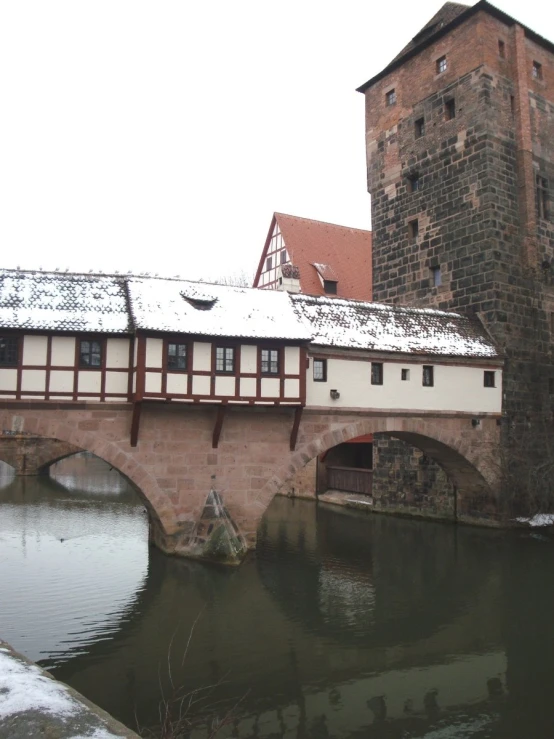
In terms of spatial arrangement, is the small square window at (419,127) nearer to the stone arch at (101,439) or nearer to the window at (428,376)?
the window at (428,376)

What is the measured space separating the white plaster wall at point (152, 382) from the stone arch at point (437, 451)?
3422mm

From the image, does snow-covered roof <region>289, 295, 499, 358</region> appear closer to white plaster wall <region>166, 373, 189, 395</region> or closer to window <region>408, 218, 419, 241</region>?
white plaster wall <region>166, 373, 189, 395</region>

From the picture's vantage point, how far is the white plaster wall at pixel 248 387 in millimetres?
14781

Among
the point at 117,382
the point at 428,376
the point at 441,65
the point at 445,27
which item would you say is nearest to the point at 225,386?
the point at 117,382

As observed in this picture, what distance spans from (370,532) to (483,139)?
38.9ft

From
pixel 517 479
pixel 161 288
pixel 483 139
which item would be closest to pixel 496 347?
pixel 517 479

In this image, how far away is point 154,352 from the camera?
1401 cm

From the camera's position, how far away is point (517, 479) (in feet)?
63.5

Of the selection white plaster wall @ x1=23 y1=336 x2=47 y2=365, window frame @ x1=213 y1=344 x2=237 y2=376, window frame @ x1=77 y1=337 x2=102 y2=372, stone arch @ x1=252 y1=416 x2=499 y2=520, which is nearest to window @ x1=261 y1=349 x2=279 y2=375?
window frame @ x1=213 y1=344 x2=237 y2=376

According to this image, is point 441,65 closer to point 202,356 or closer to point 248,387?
point 248,387

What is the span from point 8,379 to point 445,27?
16.6 m

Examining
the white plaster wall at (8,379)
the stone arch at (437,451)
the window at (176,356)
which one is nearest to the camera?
the white plaster wall at (8,379)

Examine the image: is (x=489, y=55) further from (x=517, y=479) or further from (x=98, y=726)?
(x=98, y=726)

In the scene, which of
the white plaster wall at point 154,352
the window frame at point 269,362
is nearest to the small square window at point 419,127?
the window frame at point 269,362
